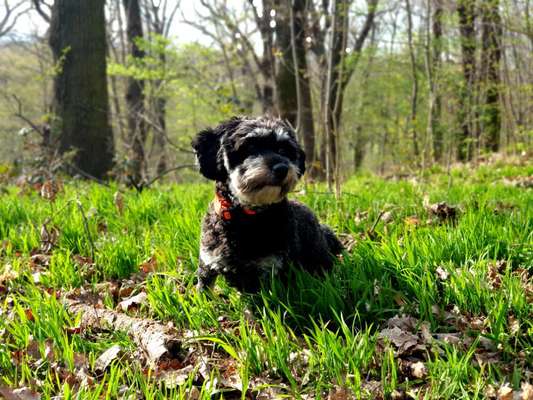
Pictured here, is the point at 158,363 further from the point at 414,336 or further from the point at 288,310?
the point at 414,336

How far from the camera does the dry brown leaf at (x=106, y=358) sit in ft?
8.79

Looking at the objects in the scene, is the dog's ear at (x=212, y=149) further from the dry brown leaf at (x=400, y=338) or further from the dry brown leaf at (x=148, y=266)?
the dry brown leaf at (x=400, y=338)

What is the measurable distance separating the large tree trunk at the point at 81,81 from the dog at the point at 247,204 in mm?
6667

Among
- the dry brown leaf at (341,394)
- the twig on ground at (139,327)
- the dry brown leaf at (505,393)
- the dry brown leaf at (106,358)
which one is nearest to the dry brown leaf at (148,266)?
the twig on ground at (139,327)

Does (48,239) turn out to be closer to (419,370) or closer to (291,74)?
(419,370)

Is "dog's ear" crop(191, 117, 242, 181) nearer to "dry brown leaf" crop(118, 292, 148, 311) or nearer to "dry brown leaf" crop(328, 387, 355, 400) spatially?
"dry brown leaf" crop(118, 292, 148, 311)

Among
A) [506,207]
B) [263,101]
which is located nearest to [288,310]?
[506,207]

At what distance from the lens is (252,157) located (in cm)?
334

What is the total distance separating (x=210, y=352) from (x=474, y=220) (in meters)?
2.73

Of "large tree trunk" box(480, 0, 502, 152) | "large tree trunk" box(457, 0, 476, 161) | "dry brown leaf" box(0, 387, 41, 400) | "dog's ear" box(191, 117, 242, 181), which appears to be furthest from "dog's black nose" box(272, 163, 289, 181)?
"large tree trunk" box(480, 0, 502, 152)

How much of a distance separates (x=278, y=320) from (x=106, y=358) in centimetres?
108

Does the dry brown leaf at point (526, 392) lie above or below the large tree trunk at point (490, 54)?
below

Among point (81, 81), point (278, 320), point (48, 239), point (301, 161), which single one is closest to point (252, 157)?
point (301, 161)

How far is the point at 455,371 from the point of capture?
222 centimetres
